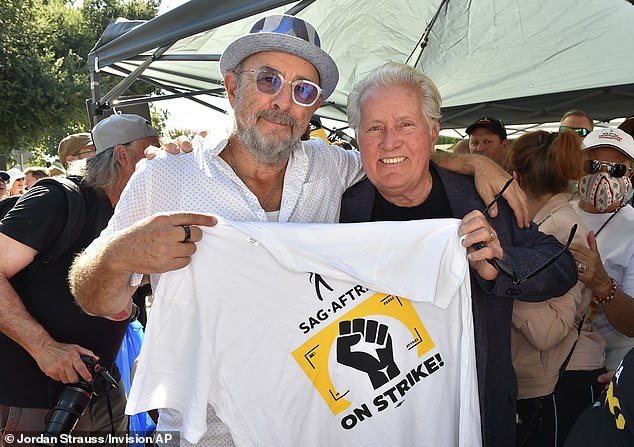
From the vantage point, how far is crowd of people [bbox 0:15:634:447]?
1758 millimetres

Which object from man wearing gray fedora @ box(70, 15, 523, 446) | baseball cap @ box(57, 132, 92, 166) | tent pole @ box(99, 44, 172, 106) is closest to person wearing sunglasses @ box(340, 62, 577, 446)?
man wearing gray fedora @ box(70, 15, 523, 446)

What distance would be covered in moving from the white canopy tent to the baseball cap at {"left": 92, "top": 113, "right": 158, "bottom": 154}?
0.94 metres

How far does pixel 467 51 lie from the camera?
18.8 ft

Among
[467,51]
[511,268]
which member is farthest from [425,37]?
[511,268]

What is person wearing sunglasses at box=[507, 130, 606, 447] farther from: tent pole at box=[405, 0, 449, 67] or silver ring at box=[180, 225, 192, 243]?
tent pole at box=[405, 0, 449, 67]

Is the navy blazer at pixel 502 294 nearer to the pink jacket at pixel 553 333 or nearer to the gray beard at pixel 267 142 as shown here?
the pink jacket at pixel 553 333

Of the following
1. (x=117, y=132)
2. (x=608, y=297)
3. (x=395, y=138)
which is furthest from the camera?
(x=117, y=132)

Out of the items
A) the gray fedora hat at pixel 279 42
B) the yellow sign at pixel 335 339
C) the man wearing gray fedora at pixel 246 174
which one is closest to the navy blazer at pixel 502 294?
the man wearing gray fedora at pixel 246 174

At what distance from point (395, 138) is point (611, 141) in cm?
145

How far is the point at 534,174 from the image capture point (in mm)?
2635

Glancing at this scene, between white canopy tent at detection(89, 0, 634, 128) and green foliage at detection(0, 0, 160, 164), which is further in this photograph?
green foliage at detection(0, 0, 160, 164)

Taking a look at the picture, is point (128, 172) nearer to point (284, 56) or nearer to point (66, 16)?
point (284, 56)

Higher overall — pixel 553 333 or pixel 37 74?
A: pixel 553 333

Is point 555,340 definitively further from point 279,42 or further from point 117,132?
point 117,132
